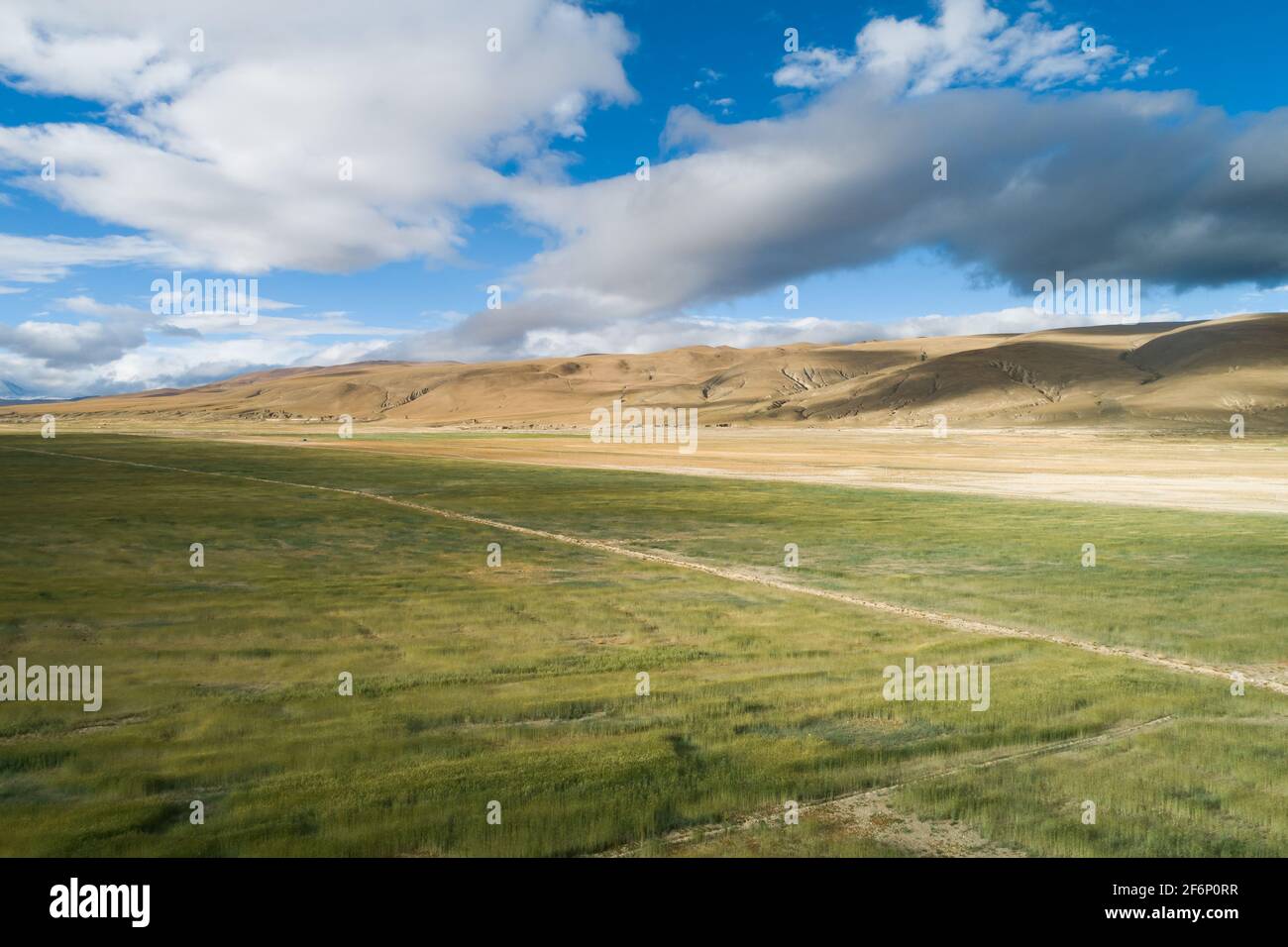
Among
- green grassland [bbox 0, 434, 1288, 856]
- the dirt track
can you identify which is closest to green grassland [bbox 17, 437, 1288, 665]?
green grassland [bbox 0, 434, 1288, 856]

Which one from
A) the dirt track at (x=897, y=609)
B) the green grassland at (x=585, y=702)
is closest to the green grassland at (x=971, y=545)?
the green grassland at (x=585, y=702)

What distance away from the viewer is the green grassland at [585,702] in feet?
27.8

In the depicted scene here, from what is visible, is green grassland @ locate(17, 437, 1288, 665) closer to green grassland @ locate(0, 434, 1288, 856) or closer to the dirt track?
green grassland @ locate(0, 434, 1288, 856)

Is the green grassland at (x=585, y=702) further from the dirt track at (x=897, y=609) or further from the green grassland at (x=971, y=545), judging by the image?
the dirt track at (x=897, y=609)

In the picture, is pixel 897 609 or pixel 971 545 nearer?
pixel 897 609

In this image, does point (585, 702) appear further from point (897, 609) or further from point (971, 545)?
point (971, 545)

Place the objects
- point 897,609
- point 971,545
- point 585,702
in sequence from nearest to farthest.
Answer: point 585,702, point 897,609, point 971,545

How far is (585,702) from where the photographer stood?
12.2 metres

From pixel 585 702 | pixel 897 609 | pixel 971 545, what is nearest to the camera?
pixel 585 702

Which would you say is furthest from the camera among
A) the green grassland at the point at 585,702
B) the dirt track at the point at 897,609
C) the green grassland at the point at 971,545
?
Answer: the green grassland at the point at 971,545

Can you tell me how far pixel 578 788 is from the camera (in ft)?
30.3

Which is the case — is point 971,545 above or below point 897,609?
above

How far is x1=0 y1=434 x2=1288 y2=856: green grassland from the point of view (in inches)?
333

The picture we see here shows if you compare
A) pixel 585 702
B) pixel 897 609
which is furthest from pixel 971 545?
pixel 585 702
